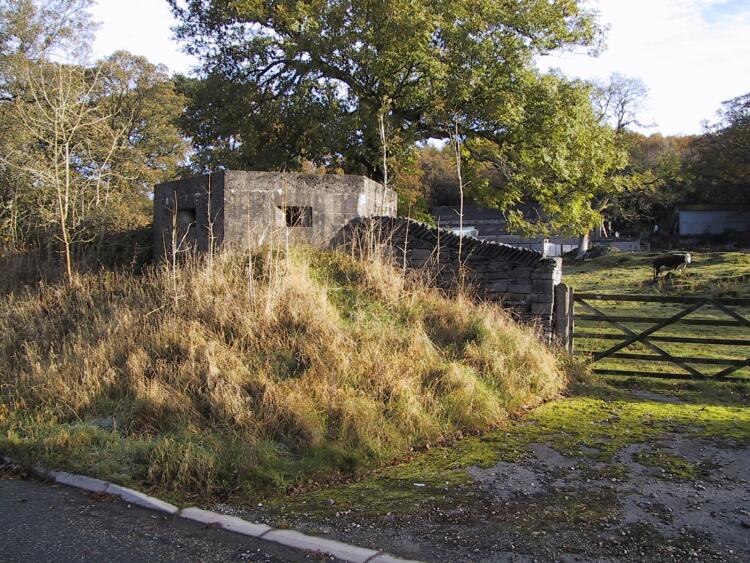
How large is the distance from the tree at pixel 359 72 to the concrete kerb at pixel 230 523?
1126cm

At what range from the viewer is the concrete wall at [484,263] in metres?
10.2

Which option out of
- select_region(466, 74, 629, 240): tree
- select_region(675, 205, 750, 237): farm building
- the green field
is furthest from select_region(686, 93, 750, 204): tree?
select_region(466, 74, 629, 240): tree

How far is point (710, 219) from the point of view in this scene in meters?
49.3

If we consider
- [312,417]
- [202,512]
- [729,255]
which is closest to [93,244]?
[312,417]

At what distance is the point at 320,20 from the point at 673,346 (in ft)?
37.1

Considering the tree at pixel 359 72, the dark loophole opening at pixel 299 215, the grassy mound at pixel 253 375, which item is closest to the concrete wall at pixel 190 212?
the dark loophole opening at pixel 299 215

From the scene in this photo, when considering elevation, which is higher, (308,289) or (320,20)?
(320,20)

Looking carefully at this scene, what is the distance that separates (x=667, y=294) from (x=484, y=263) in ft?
40.1

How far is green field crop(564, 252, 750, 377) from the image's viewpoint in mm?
10523

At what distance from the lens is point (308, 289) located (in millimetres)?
8531

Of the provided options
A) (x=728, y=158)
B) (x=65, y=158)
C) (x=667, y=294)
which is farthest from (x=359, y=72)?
(x=728, y=158)

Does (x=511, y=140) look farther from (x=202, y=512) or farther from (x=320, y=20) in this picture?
(x=202, y=512)

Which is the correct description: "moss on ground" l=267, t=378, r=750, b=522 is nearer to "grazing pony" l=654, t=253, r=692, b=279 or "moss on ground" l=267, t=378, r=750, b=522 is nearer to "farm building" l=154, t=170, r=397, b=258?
"farm building" l=154, t=170, r=397, b=258

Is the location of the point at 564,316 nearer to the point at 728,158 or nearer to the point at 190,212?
the point at 190,212
